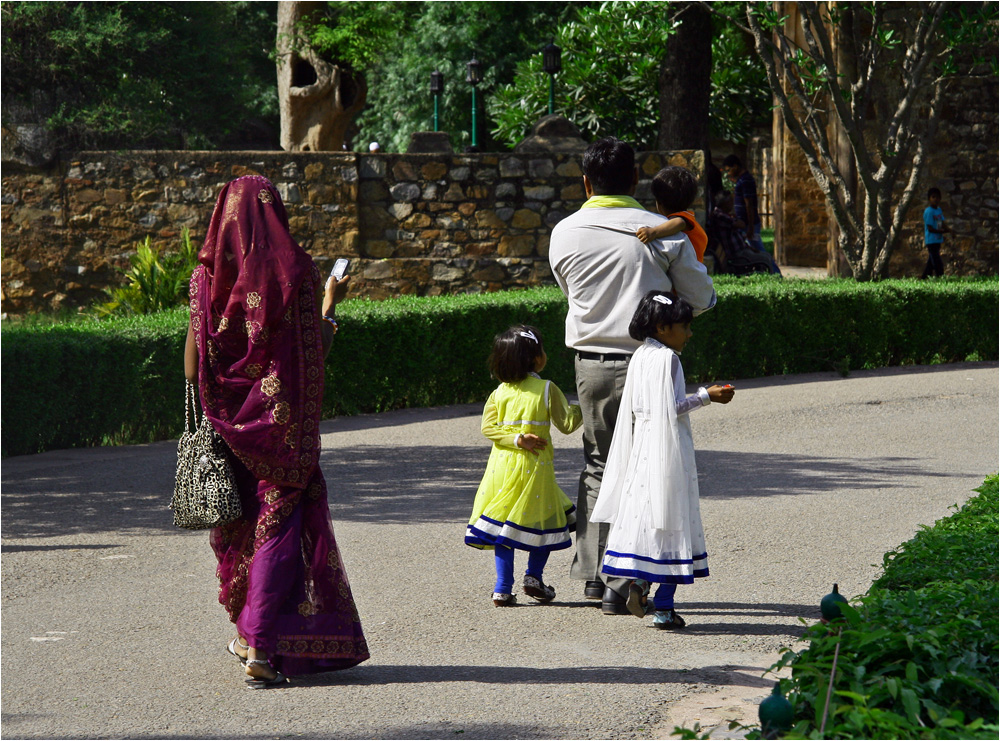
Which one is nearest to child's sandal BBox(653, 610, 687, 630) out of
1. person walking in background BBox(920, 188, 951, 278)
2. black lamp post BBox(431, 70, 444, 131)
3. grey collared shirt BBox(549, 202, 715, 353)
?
grey collared shirt BBox(549, 202, 715, 353)

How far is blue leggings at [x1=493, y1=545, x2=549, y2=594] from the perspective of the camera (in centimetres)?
470

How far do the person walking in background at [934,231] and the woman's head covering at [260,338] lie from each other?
15.0 m

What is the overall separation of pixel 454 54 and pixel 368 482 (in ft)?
80.6

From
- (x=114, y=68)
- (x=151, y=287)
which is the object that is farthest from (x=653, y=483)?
(x=114, y=68)

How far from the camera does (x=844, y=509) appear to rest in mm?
6312

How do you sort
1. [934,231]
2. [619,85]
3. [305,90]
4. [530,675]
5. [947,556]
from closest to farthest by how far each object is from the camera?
[947,556]
[530,675]
[305,90]
[934,231]
[619,85]

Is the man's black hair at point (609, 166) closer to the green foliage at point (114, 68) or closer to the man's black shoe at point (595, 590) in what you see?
the man's black shoe at point (595, 590)

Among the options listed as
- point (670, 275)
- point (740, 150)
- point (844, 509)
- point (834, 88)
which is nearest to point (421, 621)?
point (670, 275)

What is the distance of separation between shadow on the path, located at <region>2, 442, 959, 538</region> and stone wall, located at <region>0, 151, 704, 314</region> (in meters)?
5.73

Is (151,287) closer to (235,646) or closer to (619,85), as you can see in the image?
(235,646)

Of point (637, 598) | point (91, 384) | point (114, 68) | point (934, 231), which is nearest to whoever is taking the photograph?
point (637, 598)

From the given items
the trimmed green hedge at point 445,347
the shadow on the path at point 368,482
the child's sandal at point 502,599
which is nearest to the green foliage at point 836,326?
the trimmed green hedge at point 445,347

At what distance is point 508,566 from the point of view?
4695 mm

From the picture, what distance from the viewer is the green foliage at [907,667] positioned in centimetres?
221
